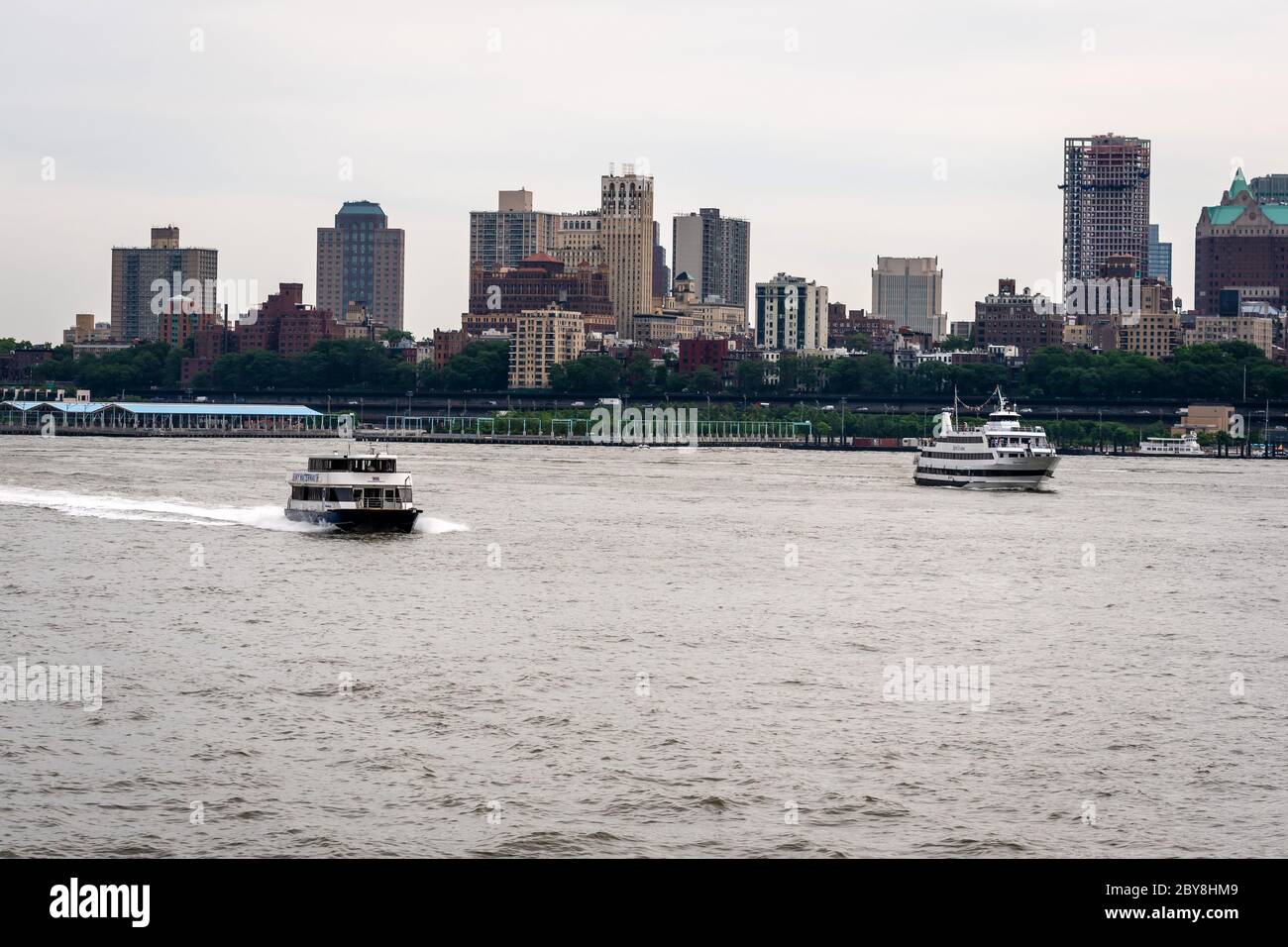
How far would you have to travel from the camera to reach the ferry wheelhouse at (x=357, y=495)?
64812mm

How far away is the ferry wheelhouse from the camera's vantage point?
64.8m

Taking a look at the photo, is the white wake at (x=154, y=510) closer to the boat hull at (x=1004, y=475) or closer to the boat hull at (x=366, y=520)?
the boat hull at (x=366, y=520)

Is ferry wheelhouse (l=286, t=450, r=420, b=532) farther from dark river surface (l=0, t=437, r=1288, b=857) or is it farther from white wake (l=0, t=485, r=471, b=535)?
→ dark river surface (l=0, t=437, r=1288, b=857)

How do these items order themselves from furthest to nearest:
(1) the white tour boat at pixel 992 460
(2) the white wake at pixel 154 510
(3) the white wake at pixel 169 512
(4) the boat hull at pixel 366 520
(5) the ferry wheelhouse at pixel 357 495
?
(1) the white tour boat at pixel 992 460
(2) the white wake at pixel 154 510
(3) the white wake at pixel 169 512
(5) the ferry wheelhouse at pixel 357 495
(4) the boat hull at pixel 366 520

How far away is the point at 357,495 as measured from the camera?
65.1 metres

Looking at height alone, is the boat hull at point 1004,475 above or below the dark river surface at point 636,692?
above

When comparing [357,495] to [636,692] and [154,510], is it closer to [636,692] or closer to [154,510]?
[154,510]

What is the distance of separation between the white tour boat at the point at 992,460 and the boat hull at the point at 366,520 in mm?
54591

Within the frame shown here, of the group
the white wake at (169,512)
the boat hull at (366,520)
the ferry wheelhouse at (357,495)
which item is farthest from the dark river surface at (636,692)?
the ferry wheelhouse at (357,495)

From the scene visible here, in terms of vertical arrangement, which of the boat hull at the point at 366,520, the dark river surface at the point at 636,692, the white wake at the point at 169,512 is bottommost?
the dark river surface at the point at 636,692

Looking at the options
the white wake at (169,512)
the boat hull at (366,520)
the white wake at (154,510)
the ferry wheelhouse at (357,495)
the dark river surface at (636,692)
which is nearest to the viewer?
the dark river surface at (636,692)

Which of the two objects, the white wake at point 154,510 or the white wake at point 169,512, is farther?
the white wake at point 154,510

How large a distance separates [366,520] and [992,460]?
56125 millimetres

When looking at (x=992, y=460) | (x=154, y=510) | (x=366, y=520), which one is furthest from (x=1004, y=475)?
(x=366, y=520)
